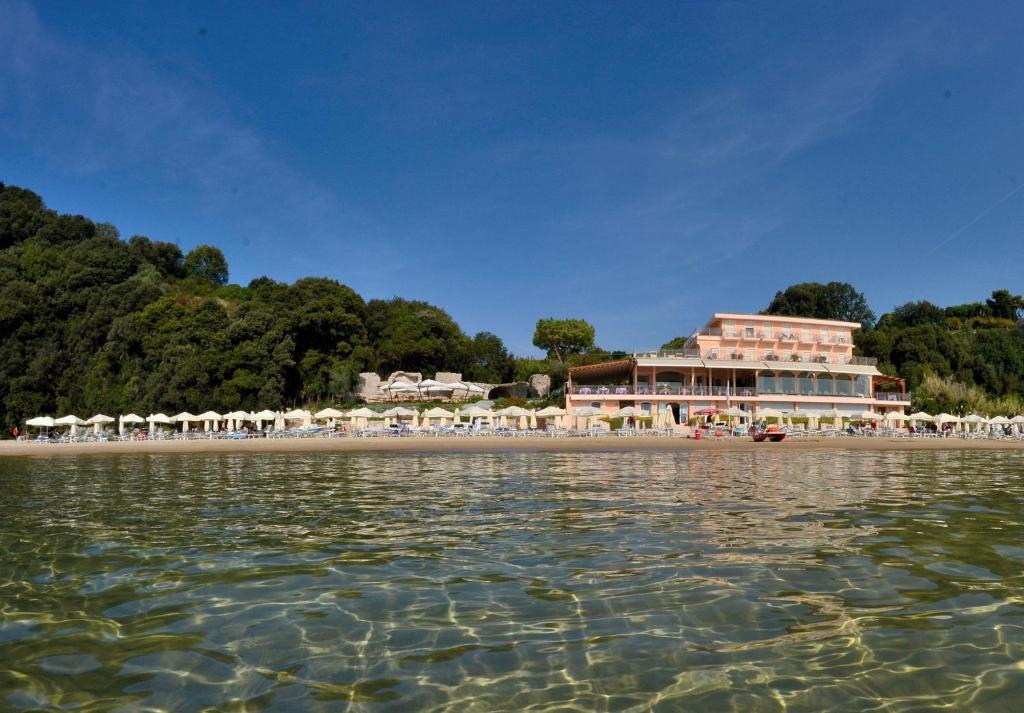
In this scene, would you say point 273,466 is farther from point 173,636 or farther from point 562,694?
point 562,694

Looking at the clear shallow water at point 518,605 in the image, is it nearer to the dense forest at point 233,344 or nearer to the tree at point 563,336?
the dense forest at point 233,344

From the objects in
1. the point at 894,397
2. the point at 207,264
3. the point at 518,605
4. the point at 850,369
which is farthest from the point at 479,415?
the point at 207,264

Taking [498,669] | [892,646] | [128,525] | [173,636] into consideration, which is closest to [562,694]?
[498,669]

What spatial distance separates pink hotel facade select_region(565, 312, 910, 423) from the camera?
43906 mm

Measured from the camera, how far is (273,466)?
63.1 ft

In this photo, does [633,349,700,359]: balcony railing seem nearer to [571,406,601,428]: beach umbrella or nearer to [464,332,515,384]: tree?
[571,406,601,428]: beach umbrella

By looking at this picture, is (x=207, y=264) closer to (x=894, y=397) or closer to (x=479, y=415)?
(x=479, y=415)

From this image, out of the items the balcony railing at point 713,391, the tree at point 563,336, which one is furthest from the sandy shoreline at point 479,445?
the tree at point 563,336

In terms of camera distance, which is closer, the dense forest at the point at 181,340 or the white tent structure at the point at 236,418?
the white tent structure at the point at 236,418

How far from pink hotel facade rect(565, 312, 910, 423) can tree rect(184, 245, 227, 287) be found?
160 ft

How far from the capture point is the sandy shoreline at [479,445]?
26219 millimetres

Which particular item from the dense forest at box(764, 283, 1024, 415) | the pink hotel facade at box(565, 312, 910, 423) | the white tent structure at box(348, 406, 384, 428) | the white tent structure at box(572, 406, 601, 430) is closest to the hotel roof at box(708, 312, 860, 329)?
the pink hotel facade at box(565, 312, 910, 423)

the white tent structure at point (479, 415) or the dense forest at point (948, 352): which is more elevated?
the dense forest at point (948, 352)

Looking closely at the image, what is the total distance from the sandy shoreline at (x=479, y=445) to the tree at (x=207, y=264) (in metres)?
47.7
